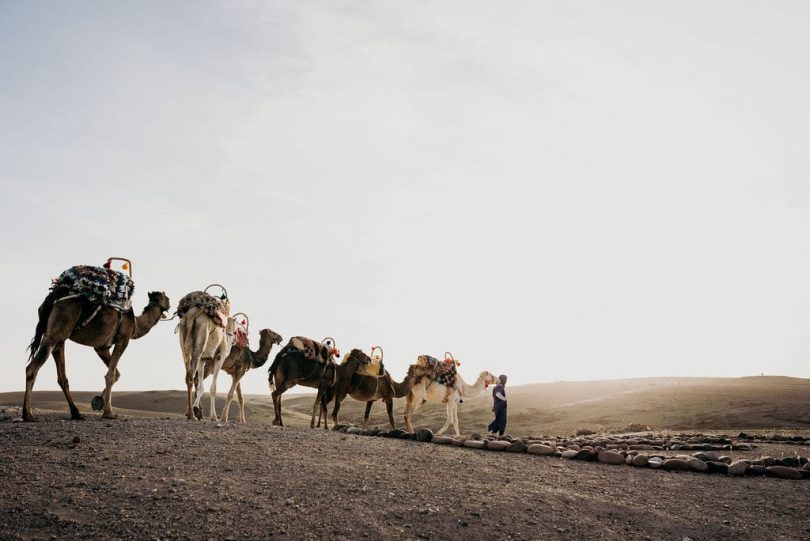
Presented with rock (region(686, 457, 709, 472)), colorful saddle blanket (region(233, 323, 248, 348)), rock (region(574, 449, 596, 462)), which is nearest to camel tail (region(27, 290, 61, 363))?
colorful saddle blanket (region(233, 323, 248, 348))

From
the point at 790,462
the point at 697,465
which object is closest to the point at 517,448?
the point at 697,465

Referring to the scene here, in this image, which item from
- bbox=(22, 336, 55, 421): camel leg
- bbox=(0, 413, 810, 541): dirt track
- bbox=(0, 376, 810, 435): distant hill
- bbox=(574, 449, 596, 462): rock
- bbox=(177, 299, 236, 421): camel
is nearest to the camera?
bbox=(0, 413, 810, 541): dirt track

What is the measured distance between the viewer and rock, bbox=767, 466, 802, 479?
36.7 feet

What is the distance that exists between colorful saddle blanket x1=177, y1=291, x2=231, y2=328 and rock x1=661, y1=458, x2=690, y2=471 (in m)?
10.1

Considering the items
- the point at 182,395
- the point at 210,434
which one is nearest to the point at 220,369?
the point at 210,434

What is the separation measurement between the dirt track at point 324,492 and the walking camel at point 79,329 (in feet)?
4.36

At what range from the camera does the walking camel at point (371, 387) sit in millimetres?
17953

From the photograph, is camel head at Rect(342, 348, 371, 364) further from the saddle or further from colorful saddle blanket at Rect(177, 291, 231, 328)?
colorful saddle blanket at Rect(177, 291, 231, 328)

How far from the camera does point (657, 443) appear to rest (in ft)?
51.0

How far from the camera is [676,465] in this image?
11.3m

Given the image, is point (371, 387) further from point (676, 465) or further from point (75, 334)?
point (676, 465)

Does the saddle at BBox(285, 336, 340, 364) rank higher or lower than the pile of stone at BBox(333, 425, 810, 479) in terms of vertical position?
higher

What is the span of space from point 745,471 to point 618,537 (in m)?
5.61

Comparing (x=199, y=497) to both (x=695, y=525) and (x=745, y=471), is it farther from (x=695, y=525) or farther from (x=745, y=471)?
(x=745, y=471)
